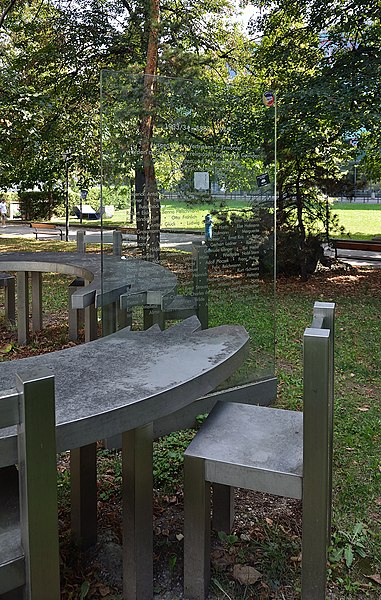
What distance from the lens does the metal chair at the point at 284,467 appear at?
6.92ft

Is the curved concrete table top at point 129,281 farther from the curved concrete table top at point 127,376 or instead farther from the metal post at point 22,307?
the metal post at point 22,307

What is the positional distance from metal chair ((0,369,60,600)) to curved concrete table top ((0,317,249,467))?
5 centimetres

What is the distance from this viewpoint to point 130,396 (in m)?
2.01

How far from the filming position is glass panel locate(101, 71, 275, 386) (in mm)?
3615

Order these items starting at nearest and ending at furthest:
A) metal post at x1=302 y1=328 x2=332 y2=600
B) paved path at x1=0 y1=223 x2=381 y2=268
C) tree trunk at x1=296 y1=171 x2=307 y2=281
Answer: metal post at x1=302 y1=328 x2=332 y2=600 → paved path at x1=0 y1=223 x2=381 y2=268 → tree trunk at x1=296 y1=171 x2=307 y2=281

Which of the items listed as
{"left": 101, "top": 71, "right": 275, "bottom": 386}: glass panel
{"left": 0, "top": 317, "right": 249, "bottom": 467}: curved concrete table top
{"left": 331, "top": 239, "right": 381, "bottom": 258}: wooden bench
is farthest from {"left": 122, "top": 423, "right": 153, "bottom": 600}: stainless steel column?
{"left": 331, "top": 239, "right": 381, "bottom": 258}: wooden bench

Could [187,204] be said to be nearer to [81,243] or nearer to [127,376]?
[127,376]

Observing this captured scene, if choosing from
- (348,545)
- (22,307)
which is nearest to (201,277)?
(348,545)

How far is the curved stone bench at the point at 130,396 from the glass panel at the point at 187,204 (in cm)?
98

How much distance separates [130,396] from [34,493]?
47 centimetres

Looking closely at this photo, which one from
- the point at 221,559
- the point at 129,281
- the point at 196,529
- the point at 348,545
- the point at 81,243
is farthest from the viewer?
the point at 81,243

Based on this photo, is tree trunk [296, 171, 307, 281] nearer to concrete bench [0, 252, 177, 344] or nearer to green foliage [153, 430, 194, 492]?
concrete bench [0, 252, 177, 344]

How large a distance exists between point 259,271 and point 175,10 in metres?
8.61

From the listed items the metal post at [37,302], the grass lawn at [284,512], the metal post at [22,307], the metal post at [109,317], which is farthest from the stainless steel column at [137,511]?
the metal post at [37,302]
